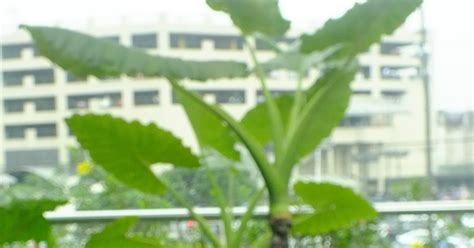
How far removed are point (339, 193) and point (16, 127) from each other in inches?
49.4

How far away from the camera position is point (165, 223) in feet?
4.97

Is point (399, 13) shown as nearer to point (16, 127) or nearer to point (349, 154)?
point (349, 154)

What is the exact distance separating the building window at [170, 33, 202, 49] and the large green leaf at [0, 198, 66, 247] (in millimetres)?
953

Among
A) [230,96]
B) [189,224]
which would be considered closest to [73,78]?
[230,96]

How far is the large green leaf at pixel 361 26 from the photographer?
38.3 inches

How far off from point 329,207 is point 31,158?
1.20 metres

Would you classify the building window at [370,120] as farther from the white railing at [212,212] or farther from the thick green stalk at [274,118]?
the thick green stalk at [274,118]

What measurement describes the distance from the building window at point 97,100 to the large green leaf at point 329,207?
979 millimetres

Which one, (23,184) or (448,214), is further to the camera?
(23,184)

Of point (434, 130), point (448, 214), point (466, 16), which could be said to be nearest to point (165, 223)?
point (448, 214)

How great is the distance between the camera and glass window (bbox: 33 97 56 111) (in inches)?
76.6

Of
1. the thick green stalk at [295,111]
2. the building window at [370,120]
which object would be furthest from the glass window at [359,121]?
the thick green stalk at [295,111]

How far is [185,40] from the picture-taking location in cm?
184

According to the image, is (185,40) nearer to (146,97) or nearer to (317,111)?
(146,97)
